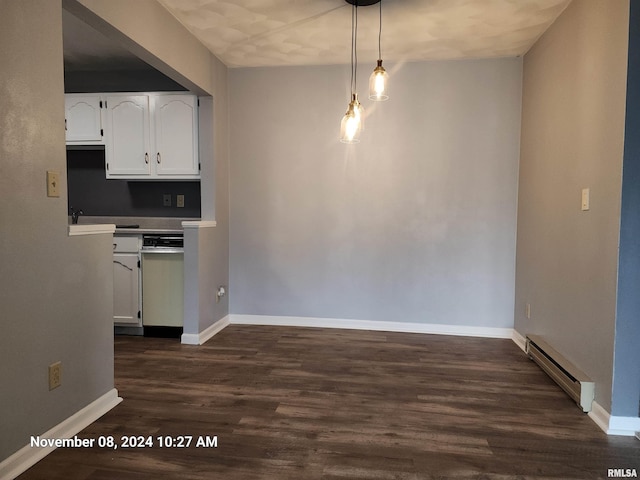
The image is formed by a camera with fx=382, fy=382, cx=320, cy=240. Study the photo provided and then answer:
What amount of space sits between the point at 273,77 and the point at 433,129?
165 centimetres

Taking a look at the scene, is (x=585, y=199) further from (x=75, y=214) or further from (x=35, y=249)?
(x=75, y=214)

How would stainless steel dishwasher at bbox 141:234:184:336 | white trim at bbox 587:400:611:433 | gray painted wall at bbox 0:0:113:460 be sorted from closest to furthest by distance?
gray painted wall at bbox 0:0:113:460 < white trim at bbox 587:400:611:433 < stainless steel dishwasher at bbox 141:234:184:336

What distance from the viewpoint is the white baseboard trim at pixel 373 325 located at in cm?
362

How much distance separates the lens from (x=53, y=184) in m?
1.78

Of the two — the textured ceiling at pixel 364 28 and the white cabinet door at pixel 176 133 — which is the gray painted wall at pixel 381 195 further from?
the white cabinet door at pixel 176 133

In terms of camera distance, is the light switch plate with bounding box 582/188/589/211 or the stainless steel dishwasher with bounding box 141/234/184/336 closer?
the light switch plate with bounding box 582/188/589/211

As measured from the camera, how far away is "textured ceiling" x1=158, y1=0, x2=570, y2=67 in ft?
8.69

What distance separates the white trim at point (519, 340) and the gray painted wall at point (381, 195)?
0.41 ft

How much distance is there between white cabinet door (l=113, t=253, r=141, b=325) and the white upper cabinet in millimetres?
823

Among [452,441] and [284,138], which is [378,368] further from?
[284,138]

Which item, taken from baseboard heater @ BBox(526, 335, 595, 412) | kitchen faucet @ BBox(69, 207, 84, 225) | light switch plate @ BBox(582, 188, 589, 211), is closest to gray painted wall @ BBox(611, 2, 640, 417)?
baseboard heater @ BBox(526, 335, 595, 412)

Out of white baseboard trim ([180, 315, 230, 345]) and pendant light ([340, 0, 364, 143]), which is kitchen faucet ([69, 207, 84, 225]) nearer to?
white baseboard trim ([180, 315, 230, 345])

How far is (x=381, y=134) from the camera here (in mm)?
3662

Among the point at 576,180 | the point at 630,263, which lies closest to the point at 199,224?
the point at 576,180
